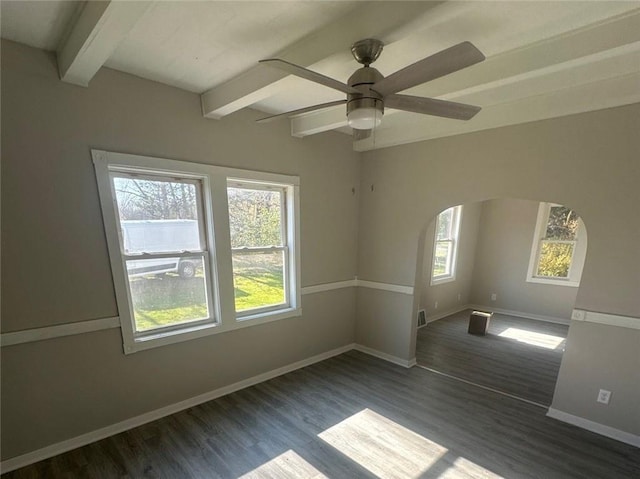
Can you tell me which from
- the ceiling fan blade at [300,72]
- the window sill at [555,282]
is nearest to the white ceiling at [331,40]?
the ceiling fan blade at [300,72]

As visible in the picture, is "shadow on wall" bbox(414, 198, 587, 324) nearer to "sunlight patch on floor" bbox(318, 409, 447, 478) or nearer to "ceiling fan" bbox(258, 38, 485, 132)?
"sunlight patch on floor" bbox(318, 409, 447, 478)

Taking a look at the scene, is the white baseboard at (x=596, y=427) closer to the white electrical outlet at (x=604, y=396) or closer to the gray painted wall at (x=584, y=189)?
the gray painted wall at (x=584, y=189)

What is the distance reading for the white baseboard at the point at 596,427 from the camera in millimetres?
2211

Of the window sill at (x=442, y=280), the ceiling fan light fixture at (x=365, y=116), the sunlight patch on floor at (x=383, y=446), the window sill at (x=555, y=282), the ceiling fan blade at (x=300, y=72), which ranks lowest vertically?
the sunlight patch on floor at (x=383, y=446)

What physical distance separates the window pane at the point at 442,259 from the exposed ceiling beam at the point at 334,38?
14.2 ft

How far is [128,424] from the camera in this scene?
2322 mm

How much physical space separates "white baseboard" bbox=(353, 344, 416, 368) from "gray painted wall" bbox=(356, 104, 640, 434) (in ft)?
4.64

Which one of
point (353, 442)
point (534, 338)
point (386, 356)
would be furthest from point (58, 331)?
point (534, 338)

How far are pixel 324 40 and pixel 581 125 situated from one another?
2.24 meters

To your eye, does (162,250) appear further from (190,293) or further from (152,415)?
(152,415)

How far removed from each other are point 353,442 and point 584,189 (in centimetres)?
282

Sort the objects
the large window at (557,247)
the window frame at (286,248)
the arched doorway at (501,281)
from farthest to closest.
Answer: the large window at (557,247) < the arched doorway at (501,281) < the window frame at (286,248)

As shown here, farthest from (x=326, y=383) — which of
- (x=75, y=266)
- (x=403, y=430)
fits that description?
(x=75, y=266)

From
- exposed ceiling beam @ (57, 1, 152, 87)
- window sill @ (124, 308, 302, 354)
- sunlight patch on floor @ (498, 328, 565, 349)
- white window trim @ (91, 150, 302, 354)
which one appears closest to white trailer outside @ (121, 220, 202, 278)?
white window trim @ (91, 150, 302, 354)
